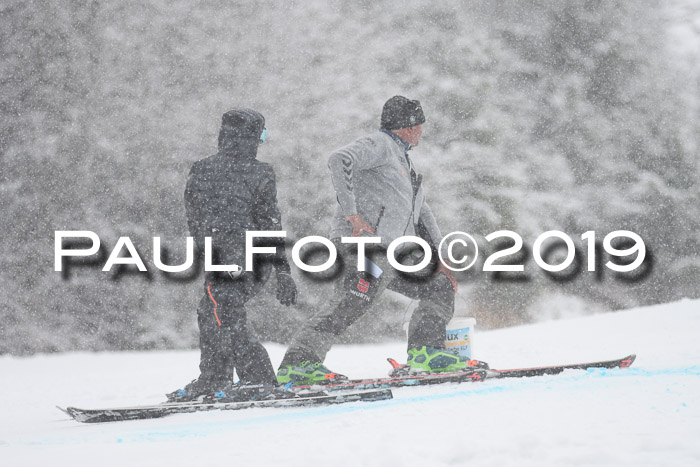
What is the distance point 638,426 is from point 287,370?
1.94 metres

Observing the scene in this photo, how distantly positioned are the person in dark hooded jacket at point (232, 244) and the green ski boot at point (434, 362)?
0.98 meters

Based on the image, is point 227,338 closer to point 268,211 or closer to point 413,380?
point 268,211

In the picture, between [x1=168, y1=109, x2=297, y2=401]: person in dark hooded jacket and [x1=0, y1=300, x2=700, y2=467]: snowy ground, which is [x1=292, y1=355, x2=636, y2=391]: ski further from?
[x1=168, y1=109, x2=297, y2=401]: person in dark hooded jacket

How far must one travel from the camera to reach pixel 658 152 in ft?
27.0

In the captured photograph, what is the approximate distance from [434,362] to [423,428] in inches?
65.8

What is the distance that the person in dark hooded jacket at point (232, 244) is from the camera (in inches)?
132

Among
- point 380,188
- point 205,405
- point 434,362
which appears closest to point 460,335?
point 434,362

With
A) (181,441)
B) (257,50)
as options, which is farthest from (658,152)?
(181,441)

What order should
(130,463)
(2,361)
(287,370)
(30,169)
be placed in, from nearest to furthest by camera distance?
(130,463), (287,370), (2,361), (30,169)

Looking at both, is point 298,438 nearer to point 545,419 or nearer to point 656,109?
point 545,419

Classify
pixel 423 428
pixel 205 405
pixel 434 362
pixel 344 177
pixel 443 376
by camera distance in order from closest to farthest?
pixel 423 428 < pixel 205 405 < pixel 344 177 < pixel 443 376 < pixel 434 362

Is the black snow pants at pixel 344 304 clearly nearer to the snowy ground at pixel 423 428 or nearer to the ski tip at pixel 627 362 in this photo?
the snowy ground at pixel 423 428

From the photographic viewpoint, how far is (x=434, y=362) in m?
4.06

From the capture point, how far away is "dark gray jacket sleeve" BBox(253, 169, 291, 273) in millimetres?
3502
